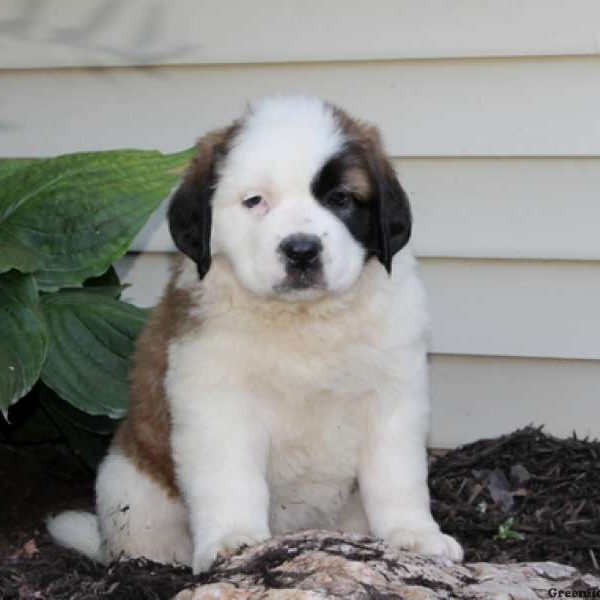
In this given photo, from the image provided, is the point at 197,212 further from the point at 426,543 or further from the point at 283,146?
the point at 426,543

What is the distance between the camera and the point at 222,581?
12.9 ft

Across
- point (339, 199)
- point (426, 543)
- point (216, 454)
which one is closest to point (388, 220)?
point (339, 199)

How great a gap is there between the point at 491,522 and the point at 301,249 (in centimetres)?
160

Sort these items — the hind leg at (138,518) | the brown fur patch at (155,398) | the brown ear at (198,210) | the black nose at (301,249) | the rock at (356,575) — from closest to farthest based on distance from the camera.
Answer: the rock at (356,575) < the black nose at (301,249) < the brown ear at (198,210) < the brown fur patch at (155,398) < the hind leg at (138,518)

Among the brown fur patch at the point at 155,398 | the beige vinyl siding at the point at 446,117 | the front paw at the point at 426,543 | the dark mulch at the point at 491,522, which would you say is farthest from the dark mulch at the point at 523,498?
the brown fur patch at the point at 155,398

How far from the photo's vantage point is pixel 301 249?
428cm

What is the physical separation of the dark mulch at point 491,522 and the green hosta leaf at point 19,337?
60cm

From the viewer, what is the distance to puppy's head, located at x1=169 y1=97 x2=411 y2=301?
14.2 ft

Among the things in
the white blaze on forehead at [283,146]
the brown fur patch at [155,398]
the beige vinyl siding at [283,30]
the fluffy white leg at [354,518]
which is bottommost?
the fluffy white leg at [354,518]

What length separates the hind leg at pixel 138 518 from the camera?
16.2 ft

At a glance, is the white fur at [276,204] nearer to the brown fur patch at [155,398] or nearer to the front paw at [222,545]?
the brown fur patch at [155,398]

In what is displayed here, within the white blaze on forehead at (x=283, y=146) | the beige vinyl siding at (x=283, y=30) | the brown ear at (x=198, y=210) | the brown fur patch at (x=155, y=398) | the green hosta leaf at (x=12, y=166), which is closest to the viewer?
the white blaze on forehead at (x=283, y=146)

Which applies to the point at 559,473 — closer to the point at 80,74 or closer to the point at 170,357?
the point at 170,357

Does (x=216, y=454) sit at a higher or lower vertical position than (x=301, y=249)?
lower
